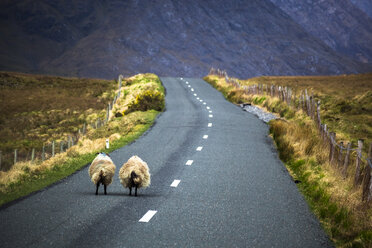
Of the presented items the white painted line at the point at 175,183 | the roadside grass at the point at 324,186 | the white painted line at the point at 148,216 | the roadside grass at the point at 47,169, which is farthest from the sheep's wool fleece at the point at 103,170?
the roadside grass at the point at 324,186

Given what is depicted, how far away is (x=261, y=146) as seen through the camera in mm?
19594

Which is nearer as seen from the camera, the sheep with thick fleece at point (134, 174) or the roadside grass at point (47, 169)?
the sheep with thick fleece at point (134, 174)

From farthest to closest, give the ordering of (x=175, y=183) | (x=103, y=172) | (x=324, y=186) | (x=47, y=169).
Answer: (x=47, y=169)
(x=175, y=183)
(x=324, y=186)
(x=103, y=172)

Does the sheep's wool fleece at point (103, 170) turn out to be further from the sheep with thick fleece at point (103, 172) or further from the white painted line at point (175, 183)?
the white painted line at point (175, 183)

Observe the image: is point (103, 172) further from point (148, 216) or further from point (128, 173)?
point (148, 216)

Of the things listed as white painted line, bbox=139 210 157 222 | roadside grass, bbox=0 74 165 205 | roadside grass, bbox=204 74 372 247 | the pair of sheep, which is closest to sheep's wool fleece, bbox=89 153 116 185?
the pair of sheep

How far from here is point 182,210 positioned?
10.1 meters

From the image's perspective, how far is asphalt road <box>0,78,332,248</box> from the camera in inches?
325

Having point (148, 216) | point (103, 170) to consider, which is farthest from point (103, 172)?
point (148, 216)

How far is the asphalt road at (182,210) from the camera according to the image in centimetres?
826

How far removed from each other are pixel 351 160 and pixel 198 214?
744 cm

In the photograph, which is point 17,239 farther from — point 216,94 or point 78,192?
point 216,94

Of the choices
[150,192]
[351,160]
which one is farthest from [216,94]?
[150,192]

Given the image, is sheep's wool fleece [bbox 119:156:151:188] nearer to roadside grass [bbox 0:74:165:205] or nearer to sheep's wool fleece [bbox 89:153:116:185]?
sheep's wool fleece [bbox 89:153:116:185]
